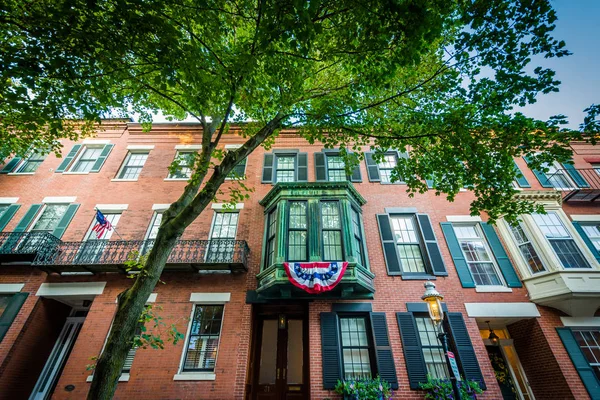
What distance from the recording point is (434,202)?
10.9 metres

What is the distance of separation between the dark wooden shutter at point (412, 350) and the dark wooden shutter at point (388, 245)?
5.05 feet

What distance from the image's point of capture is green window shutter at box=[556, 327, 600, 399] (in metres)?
7.36

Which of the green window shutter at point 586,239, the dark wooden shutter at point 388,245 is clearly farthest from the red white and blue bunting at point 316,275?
the green window shutter at point 586,239

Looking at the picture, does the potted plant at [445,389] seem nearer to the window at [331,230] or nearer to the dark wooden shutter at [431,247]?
the dark wooden shutter at [431,247]

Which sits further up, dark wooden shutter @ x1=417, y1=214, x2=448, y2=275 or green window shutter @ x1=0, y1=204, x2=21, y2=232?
green window shutter @ x1=0, y1=204, x2=21, y2=232

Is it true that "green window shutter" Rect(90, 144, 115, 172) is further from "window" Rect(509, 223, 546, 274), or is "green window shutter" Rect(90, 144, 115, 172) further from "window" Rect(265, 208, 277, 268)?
"window" Rect(509, 223, 546, 274)

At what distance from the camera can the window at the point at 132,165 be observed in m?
12.1

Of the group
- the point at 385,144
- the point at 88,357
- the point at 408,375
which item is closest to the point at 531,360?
the point at 408,375

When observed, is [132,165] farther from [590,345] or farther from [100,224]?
[590,345]

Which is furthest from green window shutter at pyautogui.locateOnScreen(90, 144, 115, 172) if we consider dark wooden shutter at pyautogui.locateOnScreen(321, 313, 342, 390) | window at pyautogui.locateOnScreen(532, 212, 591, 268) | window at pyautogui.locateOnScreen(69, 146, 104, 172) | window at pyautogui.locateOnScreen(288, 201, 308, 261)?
window at pyautogui.locateOnScreen(532, 212, 591, 268)

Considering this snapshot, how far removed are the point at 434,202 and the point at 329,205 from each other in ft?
15.3

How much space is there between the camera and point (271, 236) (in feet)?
32.6

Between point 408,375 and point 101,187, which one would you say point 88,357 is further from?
point 408,375

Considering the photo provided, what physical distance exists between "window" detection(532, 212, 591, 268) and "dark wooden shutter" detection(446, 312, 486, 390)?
445cm
